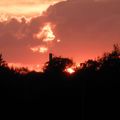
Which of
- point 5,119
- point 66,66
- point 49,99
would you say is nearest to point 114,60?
point 49,99

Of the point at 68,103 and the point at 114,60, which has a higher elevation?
the point at 114,60

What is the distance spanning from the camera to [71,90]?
4675 centimetres

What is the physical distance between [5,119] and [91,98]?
265 inches

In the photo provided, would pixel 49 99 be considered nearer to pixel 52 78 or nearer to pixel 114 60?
pixel 52 78

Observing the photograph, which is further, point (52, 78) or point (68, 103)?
point (52, 78)

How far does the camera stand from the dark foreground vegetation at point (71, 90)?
44.3 meters

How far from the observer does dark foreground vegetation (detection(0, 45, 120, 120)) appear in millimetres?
44275

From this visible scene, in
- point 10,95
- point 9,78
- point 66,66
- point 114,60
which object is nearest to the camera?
point 10,95

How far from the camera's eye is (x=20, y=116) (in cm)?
4397

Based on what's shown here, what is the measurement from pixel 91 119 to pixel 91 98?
9.11ft

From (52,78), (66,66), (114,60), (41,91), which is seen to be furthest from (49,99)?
(66,66)

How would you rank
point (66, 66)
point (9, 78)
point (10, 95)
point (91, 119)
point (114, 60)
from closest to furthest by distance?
point (91, 119) < point (10, 95) < point (9, 78) < point (114, 60) < point (66, 66)

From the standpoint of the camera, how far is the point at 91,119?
42594 mm

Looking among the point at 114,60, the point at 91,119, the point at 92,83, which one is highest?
the point at 114,60
